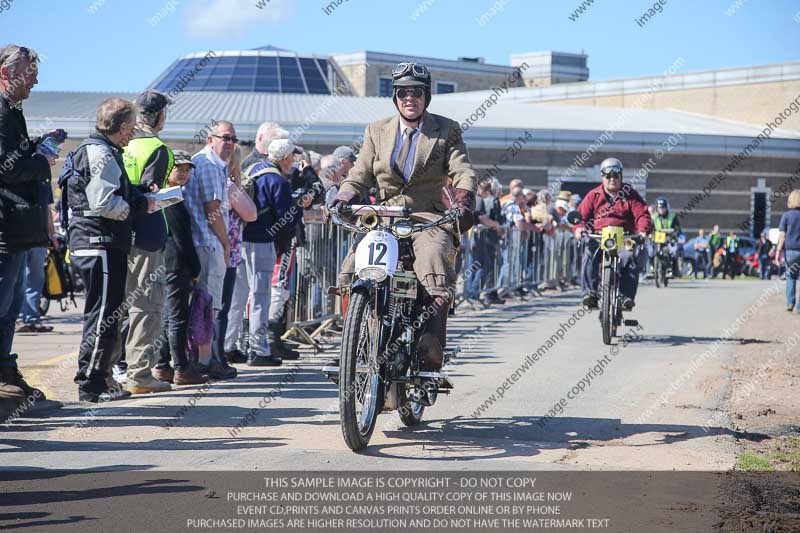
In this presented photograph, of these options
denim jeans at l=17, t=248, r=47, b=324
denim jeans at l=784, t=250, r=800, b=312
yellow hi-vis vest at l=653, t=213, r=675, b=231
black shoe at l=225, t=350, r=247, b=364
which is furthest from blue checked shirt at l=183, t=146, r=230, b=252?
yellow hi-vis vest at l=653, t=213, r=675, b=231

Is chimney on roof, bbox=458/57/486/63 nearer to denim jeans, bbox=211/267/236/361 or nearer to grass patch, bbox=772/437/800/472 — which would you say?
denim jeans, bbox=211/267/236/361

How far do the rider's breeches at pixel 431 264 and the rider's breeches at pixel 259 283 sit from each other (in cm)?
411

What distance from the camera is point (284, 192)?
11.2m

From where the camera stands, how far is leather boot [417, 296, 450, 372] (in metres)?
7.11

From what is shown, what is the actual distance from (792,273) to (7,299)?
52.2ft

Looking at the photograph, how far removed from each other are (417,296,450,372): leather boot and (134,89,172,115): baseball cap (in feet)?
10.3

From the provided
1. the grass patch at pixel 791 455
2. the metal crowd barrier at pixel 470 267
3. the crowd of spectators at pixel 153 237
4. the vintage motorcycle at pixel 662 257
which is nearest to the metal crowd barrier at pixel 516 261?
the metal crowd barrier at pixel 470 267

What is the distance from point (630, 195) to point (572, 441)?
770 cm

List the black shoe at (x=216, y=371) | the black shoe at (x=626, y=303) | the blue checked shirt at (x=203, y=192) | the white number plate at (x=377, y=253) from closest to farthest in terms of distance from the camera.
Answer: the white number plate at (x=377, y=253) < the blue checked shirt at (x=203, y=192) < the black shoe at (x=216, y=371) < the black shoe at (x=626, y=303)

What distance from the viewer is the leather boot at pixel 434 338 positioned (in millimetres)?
7105

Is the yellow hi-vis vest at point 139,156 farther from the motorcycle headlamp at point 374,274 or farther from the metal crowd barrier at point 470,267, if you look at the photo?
the motorcycle headlamp at point 374,274

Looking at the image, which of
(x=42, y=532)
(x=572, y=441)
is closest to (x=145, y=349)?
(x=572, y=441)

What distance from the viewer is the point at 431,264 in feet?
23.2

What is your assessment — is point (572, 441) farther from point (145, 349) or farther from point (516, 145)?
point (516, 145)
